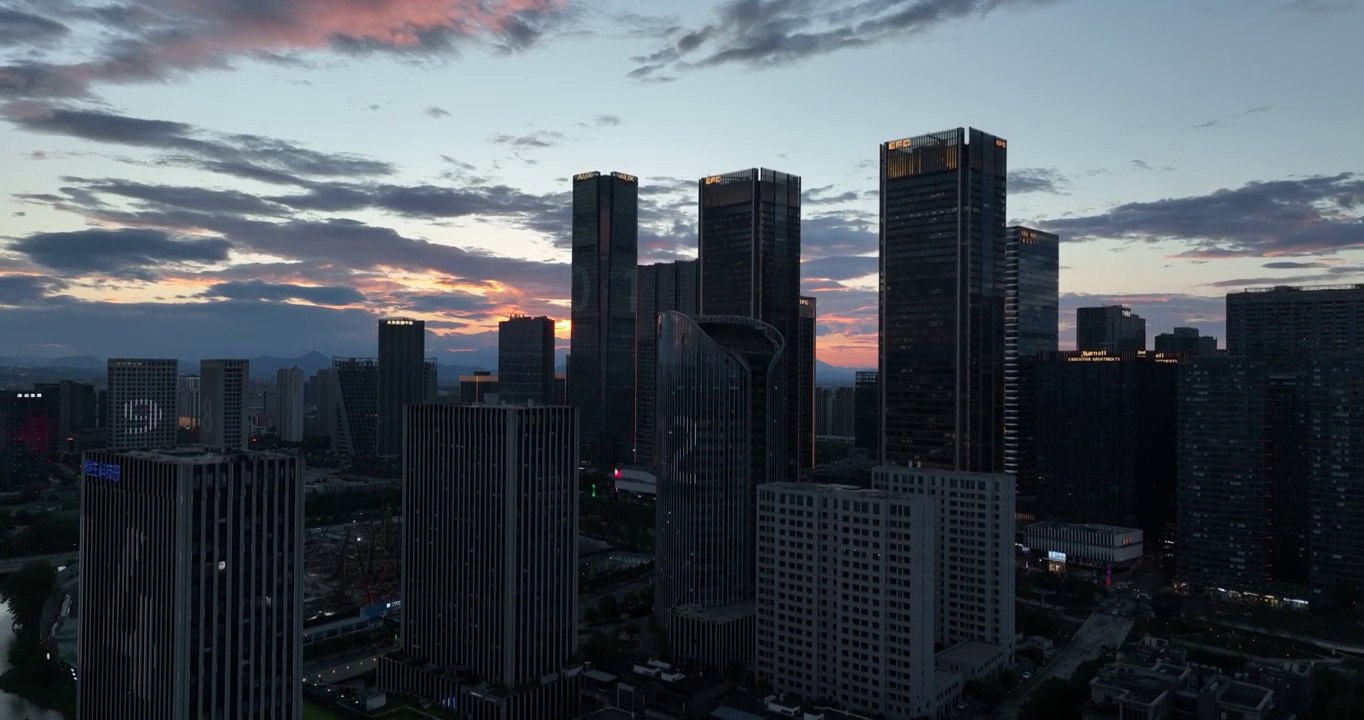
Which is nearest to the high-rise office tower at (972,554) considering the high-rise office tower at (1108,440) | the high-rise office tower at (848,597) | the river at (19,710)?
the high-rise office tower at (848,597)

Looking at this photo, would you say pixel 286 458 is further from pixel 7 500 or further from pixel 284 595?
pixel 7 500

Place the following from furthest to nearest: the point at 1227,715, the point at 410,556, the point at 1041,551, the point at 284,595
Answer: the point at 1041,551 < the point at 410,556 < the point at 1227,715 < the point at 284,595

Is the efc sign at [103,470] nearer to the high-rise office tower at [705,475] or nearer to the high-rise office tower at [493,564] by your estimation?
the high-rise office tower at [493,564]

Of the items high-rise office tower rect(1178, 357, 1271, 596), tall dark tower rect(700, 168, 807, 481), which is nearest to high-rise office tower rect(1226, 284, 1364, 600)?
high-rise office tower rect(1178, 357, 1271, 596)

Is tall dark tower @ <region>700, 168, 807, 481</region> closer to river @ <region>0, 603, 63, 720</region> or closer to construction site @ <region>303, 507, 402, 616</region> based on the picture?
construction site @ <region>303, 507, 402, 616</region>

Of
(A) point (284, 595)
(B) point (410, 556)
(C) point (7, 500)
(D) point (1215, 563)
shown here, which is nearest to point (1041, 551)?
(D) point (1215, 563)
